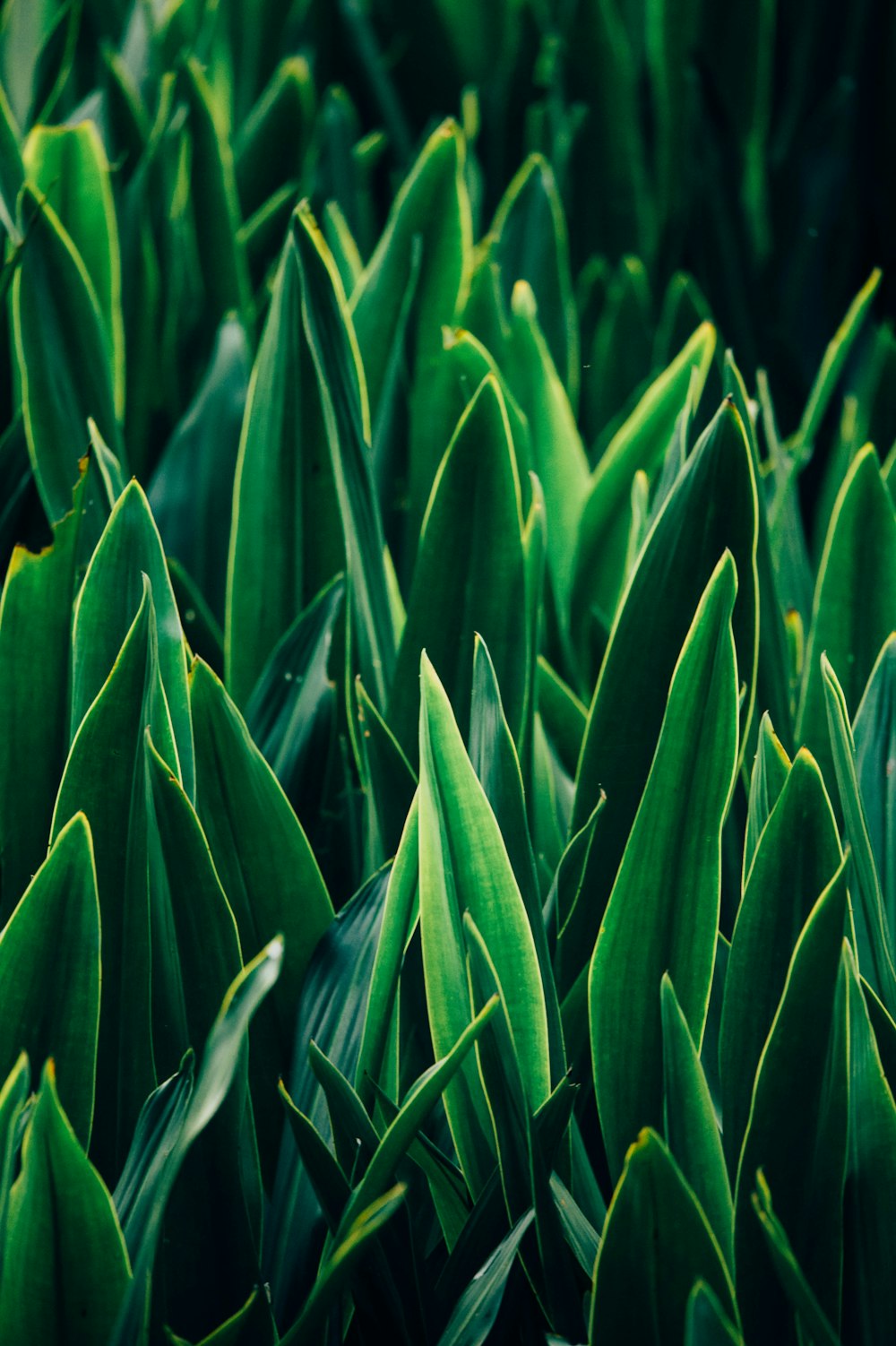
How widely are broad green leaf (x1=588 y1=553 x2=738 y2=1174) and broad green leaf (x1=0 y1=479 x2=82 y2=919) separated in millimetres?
263

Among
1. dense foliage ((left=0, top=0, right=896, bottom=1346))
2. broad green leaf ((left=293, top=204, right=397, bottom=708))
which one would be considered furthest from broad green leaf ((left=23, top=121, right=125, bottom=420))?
broad green leaf ((left=293, top=204, right=397, bottom=708))

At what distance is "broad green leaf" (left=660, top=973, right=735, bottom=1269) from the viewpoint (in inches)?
18.3

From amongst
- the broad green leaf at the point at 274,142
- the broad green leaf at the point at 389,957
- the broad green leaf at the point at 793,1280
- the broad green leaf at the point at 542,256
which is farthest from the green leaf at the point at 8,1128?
the broad green leaf at the point at 274,142

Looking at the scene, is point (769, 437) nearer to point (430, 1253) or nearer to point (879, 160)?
point (430, 1253)

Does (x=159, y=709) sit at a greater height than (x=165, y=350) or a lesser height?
lesser

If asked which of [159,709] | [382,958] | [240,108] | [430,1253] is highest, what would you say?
[240,108]

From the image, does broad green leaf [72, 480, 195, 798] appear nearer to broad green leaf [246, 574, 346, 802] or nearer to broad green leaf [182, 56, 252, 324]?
broad green leaf [246, 574, 346, 802]

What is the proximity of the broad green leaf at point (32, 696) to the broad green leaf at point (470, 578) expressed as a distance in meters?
0.17

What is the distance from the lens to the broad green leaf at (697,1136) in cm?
47

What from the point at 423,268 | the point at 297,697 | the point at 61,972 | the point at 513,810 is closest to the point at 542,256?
the point at 423,268

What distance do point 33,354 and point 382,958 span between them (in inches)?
18.3

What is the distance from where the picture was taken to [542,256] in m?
1.05

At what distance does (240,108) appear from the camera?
4.63ft

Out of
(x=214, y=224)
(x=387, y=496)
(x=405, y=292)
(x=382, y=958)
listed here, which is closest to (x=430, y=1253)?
(x=382, y=958)
